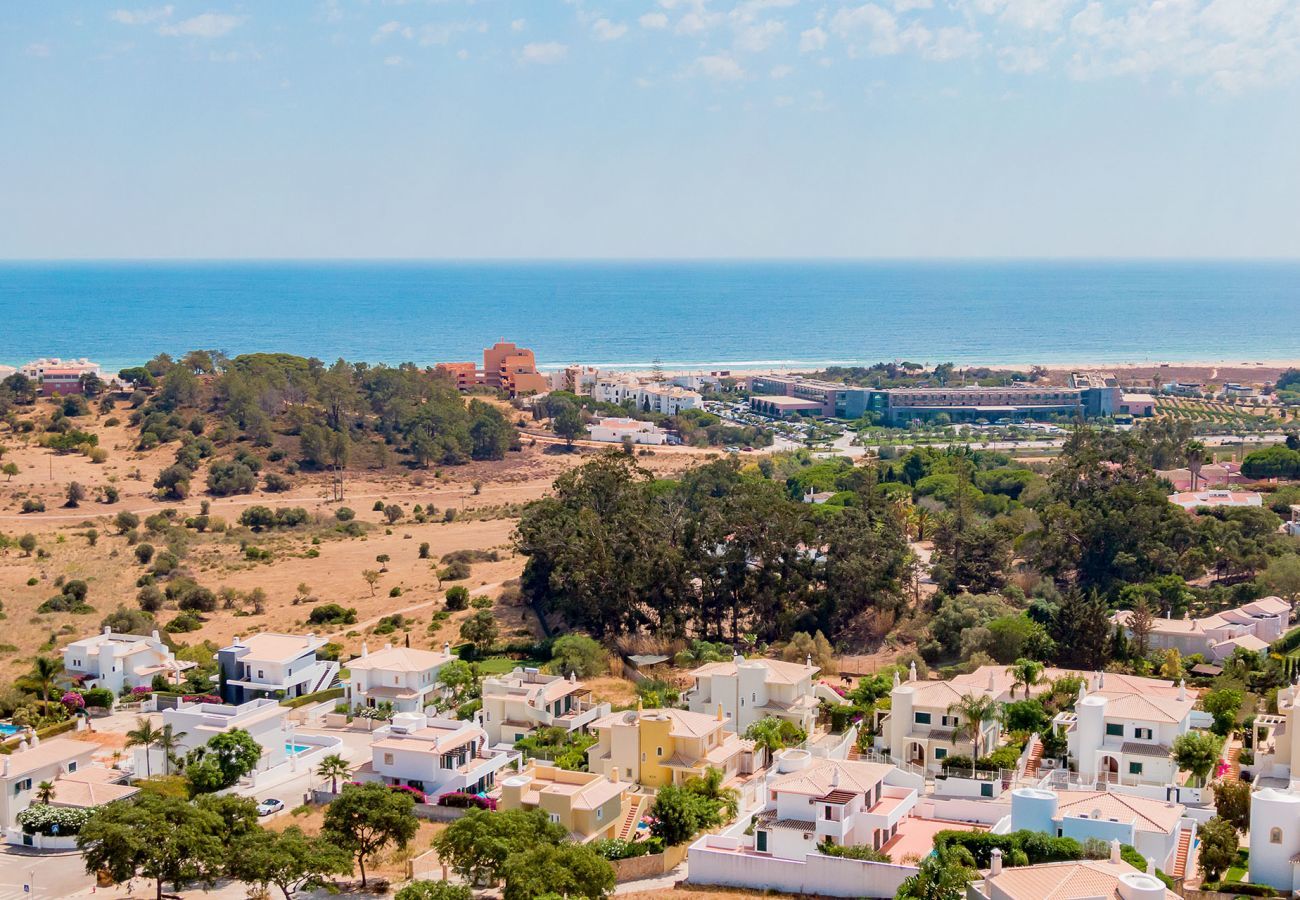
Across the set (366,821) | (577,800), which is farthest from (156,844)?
(577,800)

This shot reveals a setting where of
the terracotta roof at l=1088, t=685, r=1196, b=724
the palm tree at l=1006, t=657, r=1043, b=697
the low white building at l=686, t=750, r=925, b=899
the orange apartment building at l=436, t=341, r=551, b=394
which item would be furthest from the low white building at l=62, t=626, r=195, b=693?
the orange apartment building at l=436, t=341, r=551, b=394

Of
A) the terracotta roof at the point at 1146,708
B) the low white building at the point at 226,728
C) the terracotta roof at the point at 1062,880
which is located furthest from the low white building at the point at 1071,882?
the low white building at the point at 226,728

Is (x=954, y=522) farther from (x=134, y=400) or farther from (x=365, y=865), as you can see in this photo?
(x=134, y=400)

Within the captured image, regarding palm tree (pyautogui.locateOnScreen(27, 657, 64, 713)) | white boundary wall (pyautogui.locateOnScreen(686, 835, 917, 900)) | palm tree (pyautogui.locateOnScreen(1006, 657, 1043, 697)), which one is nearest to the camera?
white boundary wall (pyautogui.locateOnScreen(686, 835, 917, 900))

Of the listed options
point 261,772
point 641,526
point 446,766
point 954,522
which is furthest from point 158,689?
point 954,522

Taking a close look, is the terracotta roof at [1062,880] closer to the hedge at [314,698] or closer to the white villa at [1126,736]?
the white villa at [1126,736]

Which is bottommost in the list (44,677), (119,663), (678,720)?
(44,677)

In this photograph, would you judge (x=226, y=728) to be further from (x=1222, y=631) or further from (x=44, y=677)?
(x=1222, y=631)

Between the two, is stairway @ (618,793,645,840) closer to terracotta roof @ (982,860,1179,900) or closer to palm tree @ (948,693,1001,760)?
palm tree @ (948,693,1001,760)
